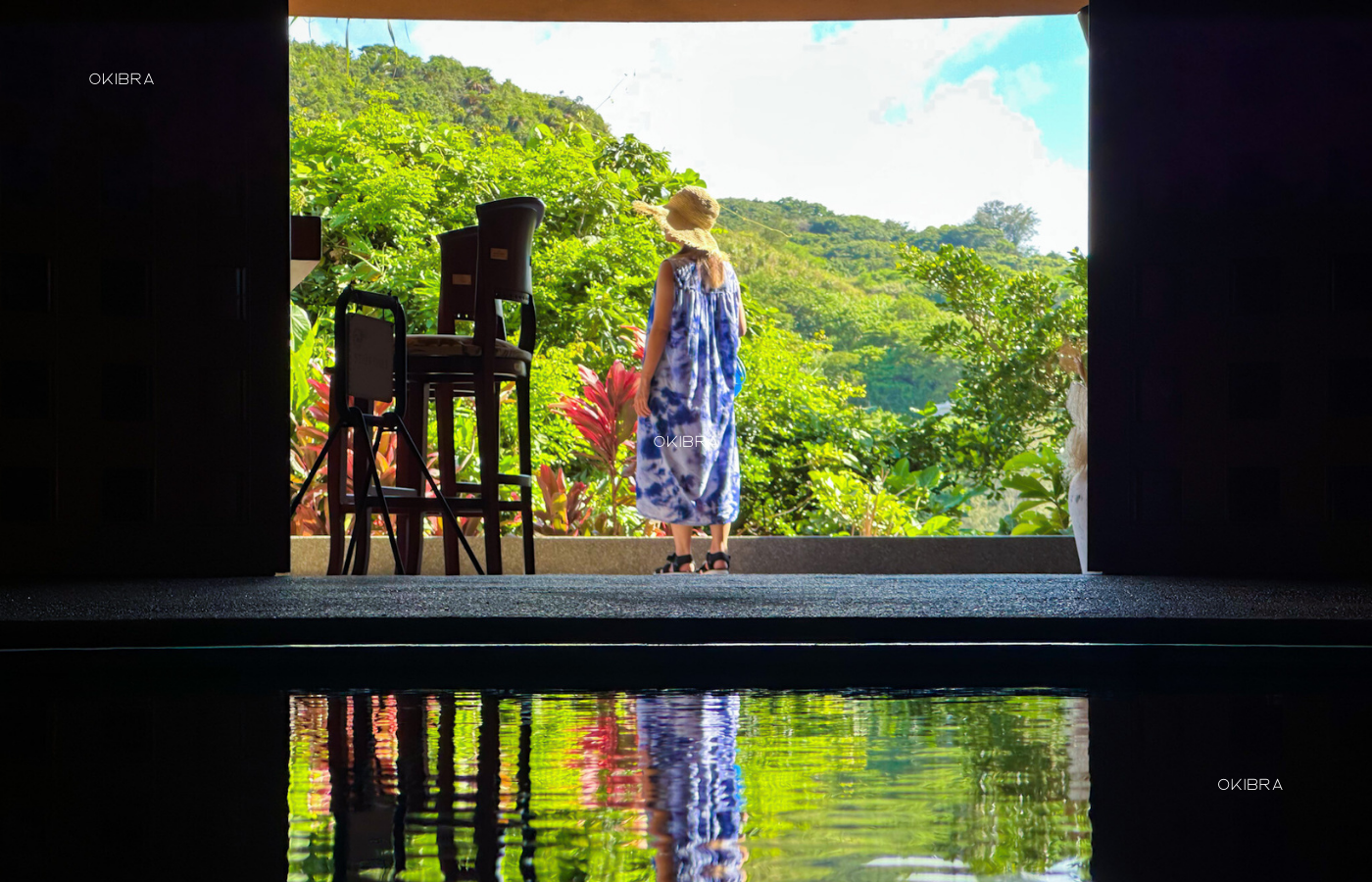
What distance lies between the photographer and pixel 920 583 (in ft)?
14.2

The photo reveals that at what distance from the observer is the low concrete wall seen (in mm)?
6703

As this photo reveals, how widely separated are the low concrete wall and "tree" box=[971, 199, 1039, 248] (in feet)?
30.7

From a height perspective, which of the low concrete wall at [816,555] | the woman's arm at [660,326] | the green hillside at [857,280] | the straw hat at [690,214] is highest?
the green hillside at [857,280]

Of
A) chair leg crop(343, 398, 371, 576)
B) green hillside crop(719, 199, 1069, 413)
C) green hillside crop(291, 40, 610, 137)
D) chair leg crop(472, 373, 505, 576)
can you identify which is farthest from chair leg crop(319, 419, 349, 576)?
green hillside crop(719, 199, 1069, 413)

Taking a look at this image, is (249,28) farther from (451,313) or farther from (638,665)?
(638,665)

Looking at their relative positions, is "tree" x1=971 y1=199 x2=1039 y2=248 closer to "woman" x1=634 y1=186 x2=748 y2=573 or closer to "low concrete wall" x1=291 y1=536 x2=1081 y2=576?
"low concrete wall" x1=291 y1=536 x2=1081 y2=576

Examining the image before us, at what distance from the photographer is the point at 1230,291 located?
14.6 ft

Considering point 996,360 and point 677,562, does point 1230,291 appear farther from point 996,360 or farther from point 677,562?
point 996,360

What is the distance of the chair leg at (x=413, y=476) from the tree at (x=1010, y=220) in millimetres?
11153

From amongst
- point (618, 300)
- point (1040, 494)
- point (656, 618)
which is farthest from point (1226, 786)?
point (618, 300)

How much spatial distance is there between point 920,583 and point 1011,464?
12.3 ft

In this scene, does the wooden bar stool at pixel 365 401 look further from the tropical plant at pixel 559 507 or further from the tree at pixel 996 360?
the tree at pixel 996 360

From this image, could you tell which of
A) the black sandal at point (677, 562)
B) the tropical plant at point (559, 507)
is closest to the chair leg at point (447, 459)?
the black sandal at point (677, 562)

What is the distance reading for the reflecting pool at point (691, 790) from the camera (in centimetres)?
122
